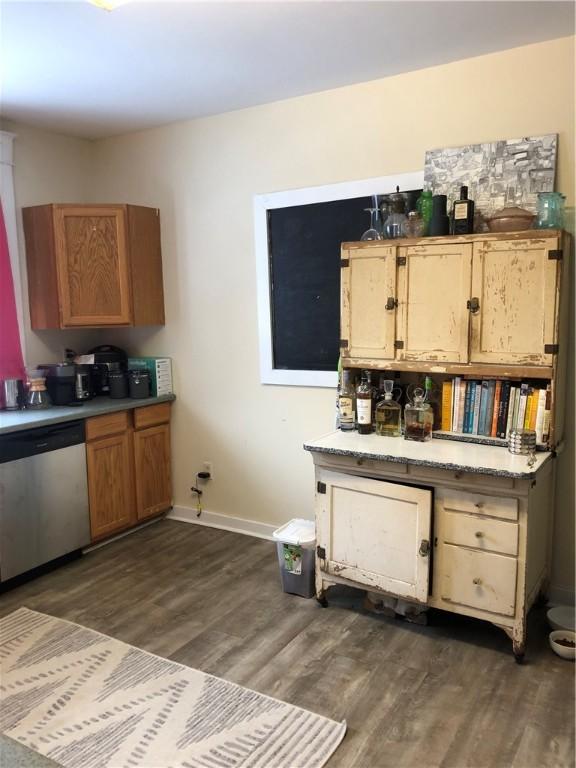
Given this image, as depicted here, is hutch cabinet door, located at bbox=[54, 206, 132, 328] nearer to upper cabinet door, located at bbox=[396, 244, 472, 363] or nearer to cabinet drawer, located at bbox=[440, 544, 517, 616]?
upper cabinet door, located at bbox=[396, 244, 472, 363]

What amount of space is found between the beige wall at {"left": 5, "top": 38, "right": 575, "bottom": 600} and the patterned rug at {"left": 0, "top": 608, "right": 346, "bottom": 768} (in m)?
1.43

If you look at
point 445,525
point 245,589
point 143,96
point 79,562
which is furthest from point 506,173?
point 79,562

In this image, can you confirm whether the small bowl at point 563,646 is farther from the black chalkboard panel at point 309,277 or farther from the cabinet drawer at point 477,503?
the black chalkboard panel at point 309,277

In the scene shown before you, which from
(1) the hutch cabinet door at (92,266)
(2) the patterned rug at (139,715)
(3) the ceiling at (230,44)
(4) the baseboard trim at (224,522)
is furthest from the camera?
(4) the baseboard trim at (224,522)

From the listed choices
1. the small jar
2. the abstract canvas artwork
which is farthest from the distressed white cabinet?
the small jar

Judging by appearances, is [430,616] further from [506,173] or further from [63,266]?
[63,266]

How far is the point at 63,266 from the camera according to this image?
3.63 m

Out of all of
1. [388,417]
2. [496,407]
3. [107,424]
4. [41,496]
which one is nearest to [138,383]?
[107,424]

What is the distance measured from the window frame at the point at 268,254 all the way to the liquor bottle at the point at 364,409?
0.45 m

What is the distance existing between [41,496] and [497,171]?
111 inches

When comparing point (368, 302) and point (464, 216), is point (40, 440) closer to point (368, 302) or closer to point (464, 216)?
point (368, 302)

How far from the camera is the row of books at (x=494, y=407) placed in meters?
2.55

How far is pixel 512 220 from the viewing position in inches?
102

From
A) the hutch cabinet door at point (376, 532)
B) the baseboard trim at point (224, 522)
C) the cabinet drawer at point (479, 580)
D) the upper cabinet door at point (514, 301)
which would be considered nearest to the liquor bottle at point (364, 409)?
the hutch cabinet door at point (376, 532)
